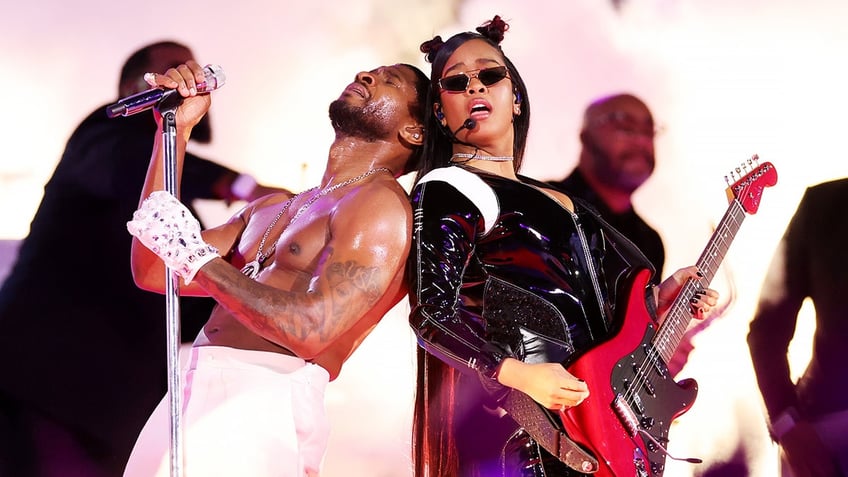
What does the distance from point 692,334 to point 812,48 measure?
125 cm

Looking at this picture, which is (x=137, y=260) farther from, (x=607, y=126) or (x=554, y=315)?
(x=607, y=126)

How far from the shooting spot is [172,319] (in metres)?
2.10

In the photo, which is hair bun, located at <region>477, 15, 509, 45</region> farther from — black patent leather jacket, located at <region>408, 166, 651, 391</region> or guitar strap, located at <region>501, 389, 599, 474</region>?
guitar strap, located at <region>501, 389, 599, 474</region>

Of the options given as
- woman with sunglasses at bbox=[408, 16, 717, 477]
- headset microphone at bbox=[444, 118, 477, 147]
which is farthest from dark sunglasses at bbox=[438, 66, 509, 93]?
headset microphone at bbox=[444, 118, 477, 147]

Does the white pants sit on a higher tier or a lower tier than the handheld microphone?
lower

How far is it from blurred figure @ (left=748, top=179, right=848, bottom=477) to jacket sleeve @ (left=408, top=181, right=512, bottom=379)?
1502 millimetres

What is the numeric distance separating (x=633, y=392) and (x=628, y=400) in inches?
1.5

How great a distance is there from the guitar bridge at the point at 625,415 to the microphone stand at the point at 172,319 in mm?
1055

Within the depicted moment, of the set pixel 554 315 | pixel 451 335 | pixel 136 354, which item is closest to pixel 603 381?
pixel 554 315

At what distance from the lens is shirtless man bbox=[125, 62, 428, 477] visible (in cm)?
239

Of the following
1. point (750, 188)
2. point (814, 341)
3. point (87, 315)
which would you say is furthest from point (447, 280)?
point (814, 341)

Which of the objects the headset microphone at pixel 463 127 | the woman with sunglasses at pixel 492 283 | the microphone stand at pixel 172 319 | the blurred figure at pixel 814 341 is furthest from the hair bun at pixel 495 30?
the blurred figure at pixel 814 341

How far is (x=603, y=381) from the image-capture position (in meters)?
2.33

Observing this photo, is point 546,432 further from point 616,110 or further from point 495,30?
point 616,110
